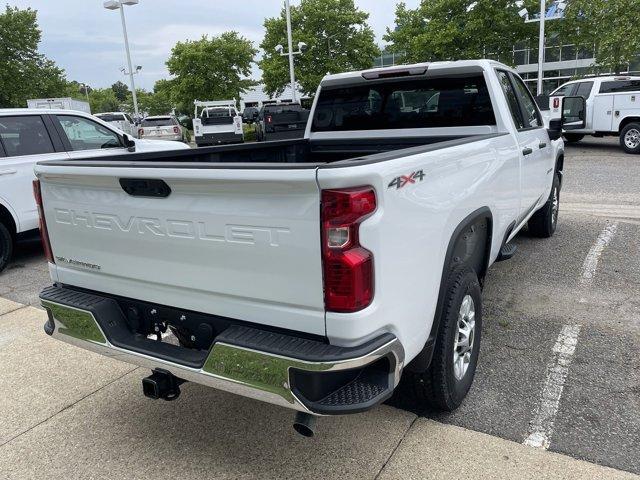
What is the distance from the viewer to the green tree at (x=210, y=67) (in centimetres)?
3862

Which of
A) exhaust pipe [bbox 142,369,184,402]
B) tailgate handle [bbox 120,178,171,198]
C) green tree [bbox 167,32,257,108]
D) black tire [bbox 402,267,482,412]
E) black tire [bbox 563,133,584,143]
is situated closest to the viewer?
tailgate handle [bbox 120,178,171,198]

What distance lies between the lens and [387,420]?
2.99 metres

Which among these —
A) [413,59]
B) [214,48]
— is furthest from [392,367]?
[214,48]

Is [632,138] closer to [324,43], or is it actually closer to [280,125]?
[280,125]

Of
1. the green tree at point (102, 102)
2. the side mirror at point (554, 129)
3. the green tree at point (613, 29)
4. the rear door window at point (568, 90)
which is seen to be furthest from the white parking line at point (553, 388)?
the green tree at point (102, 102)

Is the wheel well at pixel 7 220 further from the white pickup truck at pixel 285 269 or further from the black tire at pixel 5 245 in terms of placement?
the white pickup truck at pixel 285 269

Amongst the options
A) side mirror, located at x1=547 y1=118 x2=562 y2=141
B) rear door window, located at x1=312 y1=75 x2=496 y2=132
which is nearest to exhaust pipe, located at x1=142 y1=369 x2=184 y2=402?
rear door window, located at x1=312 y1=75 x2=496 y2=132

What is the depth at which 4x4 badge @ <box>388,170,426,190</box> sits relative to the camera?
83.8 inches

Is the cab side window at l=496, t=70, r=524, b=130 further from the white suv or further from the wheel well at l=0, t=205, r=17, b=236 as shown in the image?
the wheel well at l=0, t=205, r=17, b=236

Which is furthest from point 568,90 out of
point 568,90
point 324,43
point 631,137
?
point 324,43

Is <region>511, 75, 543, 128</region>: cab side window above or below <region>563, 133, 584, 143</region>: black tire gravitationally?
above

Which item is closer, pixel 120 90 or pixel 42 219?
pixel 42 219

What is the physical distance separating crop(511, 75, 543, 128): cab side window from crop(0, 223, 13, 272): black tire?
19.1 feet

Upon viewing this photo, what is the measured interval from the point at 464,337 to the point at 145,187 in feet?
6.24
